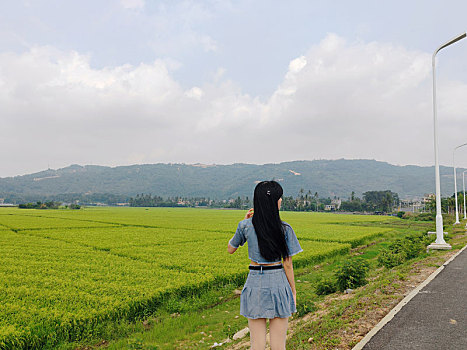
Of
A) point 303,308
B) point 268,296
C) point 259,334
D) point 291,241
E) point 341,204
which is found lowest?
point 341,204

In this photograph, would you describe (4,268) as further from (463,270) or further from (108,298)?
(463,270)

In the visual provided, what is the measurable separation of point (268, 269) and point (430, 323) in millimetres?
4024

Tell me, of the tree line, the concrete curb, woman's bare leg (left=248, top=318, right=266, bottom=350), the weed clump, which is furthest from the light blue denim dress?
the tree line

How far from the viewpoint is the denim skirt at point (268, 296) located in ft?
11.6

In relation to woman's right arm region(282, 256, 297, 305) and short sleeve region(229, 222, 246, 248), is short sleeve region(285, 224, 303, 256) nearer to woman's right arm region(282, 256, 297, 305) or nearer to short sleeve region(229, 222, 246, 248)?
woman's right arm region(282, 256, 297, 305)

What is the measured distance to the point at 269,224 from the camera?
11.7ft

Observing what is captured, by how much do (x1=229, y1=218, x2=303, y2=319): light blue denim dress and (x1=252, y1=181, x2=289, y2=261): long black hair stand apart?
0.25 feet

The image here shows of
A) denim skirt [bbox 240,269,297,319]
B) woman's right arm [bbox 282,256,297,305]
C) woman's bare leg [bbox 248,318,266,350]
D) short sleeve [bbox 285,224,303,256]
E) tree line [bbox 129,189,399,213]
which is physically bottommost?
tree line [bbox 129,189,399,213]

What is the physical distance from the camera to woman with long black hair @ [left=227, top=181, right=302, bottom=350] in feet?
11.6

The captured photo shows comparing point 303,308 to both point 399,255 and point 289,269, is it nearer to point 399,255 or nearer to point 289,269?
point 289,269

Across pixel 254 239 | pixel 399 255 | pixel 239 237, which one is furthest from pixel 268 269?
pixel 399 255

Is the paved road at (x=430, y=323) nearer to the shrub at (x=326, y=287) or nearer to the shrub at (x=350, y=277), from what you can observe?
the shrub at (x=350, y=277)

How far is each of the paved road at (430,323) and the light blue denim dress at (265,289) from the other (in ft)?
7.20

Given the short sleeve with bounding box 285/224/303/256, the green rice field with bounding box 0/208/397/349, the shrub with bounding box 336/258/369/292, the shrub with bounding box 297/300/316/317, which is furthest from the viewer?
the shrub with bounding box 336/258/369/292
